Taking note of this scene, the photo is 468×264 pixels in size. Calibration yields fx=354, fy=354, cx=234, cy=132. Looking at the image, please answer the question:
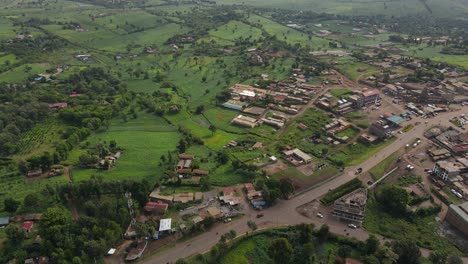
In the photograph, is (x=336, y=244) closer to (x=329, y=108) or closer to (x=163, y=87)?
(x=329, y=108)

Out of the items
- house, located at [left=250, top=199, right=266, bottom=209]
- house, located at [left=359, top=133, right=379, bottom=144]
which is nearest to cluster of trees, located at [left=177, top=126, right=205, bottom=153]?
house, located at [left=250, top=199, right=266, bottom=209]

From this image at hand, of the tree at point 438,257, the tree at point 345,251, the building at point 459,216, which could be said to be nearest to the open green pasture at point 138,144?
the tree at point 345,251

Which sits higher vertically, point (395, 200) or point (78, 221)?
point (395, 200)

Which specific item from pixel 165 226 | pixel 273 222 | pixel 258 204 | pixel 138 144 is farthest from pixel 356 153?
pixel 138 144

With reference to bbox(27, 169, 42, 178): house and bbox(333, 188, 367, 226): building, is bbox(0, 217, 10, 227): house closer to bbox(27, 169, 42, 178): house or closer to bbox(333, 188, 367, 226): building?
bbox(27, 169, 42, 178): house

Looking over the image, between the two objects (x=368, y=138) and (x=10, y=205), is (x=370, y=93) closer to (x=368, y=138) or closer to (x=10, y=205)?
(x=368, y=138)

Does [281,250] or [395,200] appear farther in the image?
[395,200]

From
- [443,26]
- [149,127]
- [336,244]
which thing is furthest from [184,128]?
[443,26]
